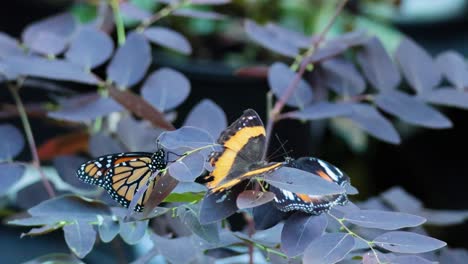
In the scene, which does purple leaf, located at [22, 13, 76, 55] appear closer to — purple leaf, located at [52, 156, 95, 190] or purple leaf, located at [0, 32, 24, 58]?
purple leaf, located at [0, 32, 24, 58]

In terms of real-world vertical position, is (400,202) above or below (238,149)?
below

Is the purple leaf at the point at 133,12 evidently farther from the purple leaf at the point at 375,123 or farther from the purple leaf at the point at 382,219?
the purple leaf at the point at 382,219

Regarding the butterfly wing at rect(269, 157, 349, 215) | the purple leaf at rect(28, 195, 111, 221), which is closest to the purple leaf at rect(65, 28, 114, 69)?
the purple leaf at rect(28, 195, 111, 221)

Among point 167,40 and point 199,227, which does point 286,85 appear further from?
point 199,227

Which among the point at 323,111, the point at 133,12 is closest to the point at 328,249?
the point at 323,111

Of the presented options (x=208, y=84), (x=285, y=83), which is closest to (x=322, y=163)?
(x=285, y=83)

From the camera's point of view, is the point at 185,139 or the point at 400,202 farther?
the point at 400,202

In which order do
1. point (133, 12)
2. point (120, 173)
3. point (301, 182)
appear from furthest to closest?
point (133, 12)
point (120, 173)
point (301, 182)
